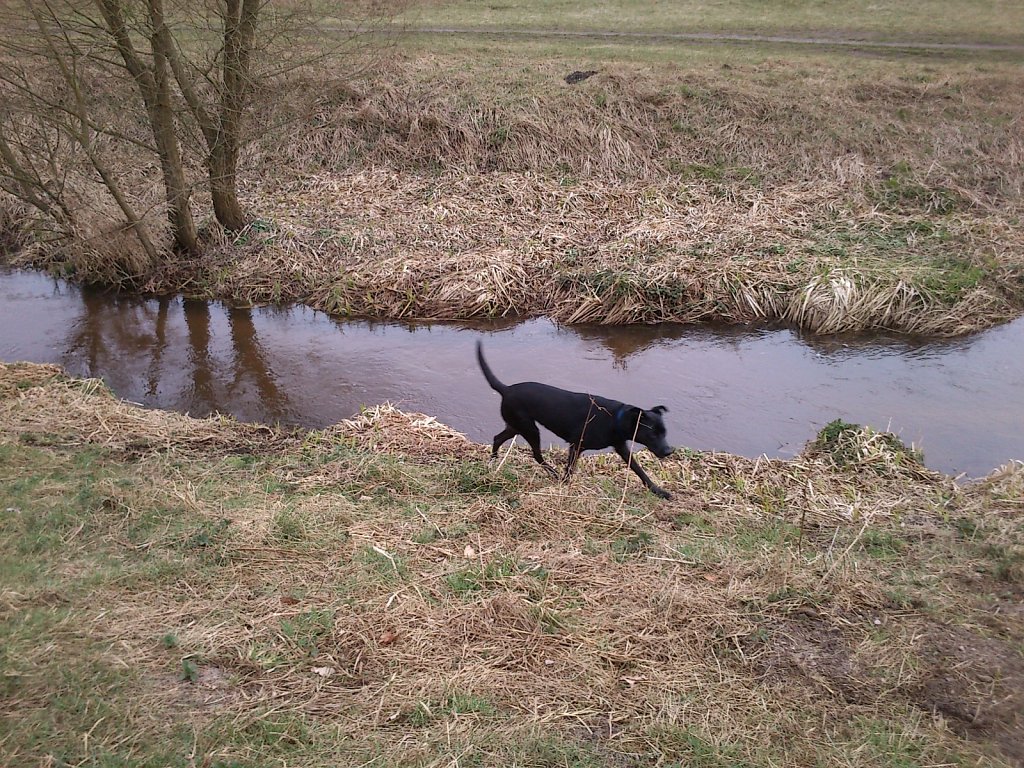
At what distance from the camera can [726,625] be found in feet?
13.5

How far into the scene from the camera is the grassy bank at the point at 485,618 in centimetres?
331

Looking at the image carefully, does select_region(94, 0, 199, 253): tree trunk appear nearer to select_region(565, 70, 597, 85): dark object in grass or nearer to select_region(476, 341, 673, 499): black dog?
select_region(476, 341, 673, 499): black dog

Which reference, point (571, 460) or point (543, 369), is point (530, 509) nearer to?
point (571, 460)

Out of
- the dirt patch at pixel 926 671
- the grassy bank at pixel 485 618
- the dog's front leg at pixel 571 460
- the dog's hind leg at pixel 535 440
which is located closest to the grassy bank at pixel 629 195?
the dog's hind leg at pixel 535 440

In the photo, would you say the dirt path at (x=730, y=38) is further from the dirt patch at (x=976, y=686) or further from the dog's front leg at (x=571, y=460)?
the dirt patch at (x=976, y=686)

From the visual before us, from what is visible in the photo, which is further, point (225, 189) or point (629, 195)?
point (629, 195)

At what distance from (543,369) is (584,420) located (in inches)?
122

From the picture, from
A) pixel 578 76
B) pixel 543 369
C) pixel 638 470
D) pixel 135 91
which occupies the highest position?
pixel 578 76

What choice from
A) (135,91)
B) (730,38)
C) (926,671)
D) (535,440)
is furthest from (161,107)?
(730,38)

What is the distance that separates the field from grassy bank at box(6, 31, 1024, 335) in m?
0.07

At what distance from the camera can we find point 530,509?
219 inches

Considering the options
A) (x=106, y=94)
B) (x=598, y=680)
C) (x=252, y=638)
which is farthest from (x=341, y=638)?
(x=106, y=94)

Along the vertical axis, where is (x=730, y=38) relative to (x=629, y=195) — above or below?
above

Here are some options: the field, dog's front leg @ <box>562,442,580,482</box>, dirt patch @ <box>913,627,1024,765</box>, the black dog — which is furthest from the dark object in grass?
dirt patch @ <box>913,627,1024,765</box>
